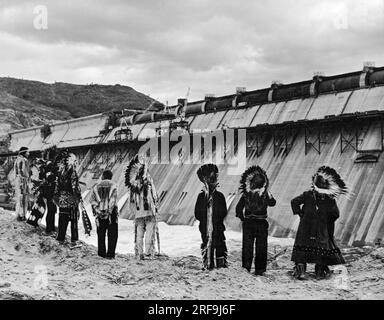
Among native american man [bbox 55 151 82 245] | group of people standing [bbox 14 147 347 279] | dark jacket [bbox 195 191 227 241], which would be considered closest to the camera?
group of people standing [bbox 14 147 347 279]

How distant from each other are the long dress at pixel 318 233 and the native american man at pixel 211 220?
82.0 inches

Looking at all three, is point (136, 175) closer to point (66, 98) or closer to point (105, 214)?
point (105, 214)

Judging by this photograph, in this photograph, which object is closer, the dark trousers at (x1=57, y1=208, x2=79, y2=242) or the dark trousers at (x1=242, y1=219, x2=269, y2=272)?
the dark trousers at (x1=242, y1=219, x2=269, y2=272)

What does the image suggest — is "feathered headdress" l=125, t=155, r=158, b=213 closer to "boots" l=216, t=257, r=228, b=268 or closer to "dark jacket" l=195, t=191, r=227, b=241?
"dark jacket" l=195, t=191, r=227, b=241

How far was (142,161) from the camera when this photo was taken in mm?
16656

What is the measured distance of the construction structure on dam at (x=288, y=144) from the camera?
2483cm

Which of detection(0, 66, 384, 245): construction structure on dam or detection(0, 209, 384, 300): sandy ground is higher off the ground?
detection(0, 66, 384, 245): construction structure on dam

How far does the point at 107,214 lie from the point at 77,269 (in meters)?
2.34

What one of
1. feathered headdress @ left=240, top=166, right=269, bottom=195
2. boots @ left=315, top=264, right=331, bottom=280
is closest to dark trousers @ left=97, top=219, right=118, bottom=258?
feathered headdress @ left=240, top=166, right=269, bottom=195

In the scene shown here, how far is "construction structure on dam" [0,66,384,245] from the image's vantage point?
81.5 feet
